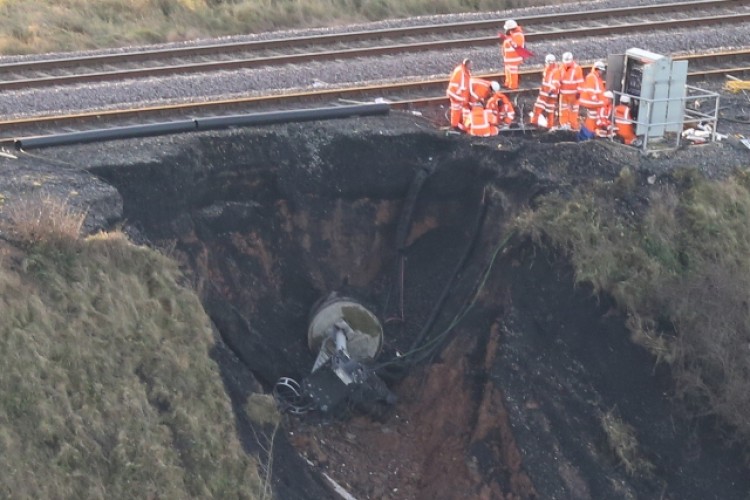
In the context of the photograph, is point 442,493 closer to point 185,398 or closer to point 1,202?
point 185,398

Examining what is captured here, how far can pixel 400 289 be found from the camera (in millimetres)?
15406

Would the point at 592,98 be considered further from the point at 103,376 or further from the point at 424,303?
the point at 103,376

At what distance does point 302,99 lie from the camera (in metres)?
16.7

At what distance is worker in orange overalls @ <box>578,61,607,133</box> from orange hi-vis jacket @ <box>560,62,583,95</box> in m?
0.09

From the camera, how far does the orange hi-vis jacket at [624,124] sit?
52.1 feet

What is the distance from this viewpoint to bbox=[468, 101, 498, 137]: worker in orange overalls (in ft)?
51.1

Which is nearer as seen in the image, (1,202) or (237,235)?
(1,202)

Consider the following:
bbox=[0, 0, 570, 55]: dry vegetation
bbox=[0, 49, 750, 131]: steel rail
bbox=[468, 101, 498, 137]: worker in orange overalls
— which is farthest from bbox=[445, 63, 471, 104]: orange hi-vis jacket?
bbox=[0, 0, 570, 55]: dry vegetation

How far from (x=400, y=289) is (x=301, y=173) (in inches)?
78.6

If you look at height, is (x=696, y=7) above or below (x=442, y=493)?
above

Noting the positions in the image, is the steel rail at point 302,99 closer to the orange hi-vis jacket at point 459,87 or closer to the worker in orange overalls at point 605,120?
the orange hi-vis jacket at point 459,87

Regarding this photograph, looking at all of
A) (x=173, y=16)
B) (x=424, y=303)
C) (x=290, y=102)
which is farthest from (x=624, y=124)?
(x=173, y=16)

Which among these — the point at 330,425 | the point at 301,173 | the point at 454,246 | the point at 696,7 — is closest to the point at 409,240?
the point at 454,246

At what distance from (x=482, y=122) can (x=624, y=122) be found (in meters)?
1.89
